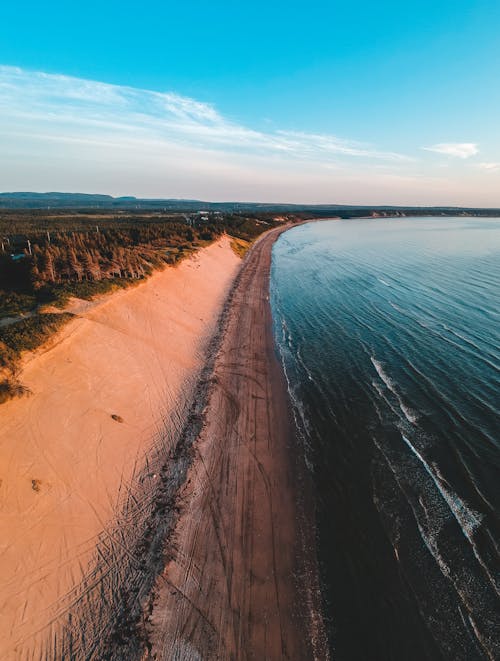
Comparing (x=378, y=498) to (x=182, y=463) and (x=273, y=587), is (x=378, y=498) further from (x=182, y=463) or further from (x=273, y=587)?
(x=182, y=463)

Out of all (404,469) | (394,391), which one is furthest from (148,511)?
(394,391)

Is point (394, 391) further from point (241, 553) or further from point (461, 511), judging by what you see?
point (241, 553)

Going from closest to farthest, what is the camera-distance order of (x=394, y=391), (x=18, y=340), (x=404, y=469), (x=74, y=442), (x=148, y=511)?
(x=148, y=511), (x=74, y=442), (x=404, y=469), (x=18, y=340), (x=394, y=391)

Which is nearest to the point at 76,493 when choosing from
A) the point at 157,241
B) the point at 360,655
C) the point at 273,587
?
the point at 273,587

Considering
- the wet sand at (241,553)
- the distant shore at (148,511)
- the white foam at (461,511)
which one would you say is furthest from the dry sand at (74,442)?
the white foam at (461,511)

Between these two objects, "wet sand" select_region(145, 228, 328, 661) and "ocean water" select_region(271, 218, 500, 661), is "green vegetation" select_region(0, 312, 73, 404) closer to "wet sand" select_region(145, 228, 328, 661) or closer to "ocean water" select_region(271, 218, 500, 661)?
"wet sand" select_region(145, 228, 328, 661)

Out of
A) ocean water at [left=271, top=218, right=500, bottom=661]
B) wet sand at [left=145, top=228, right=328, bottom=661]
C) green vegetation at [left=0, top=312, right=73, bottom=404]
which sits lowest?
wet sand at [left=145, top=228, right=328, bottom=661]

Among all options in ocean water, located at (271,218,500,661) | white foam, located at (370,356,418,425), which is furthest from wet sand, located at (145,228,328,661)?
white foam, located at (370,356,418,425)
